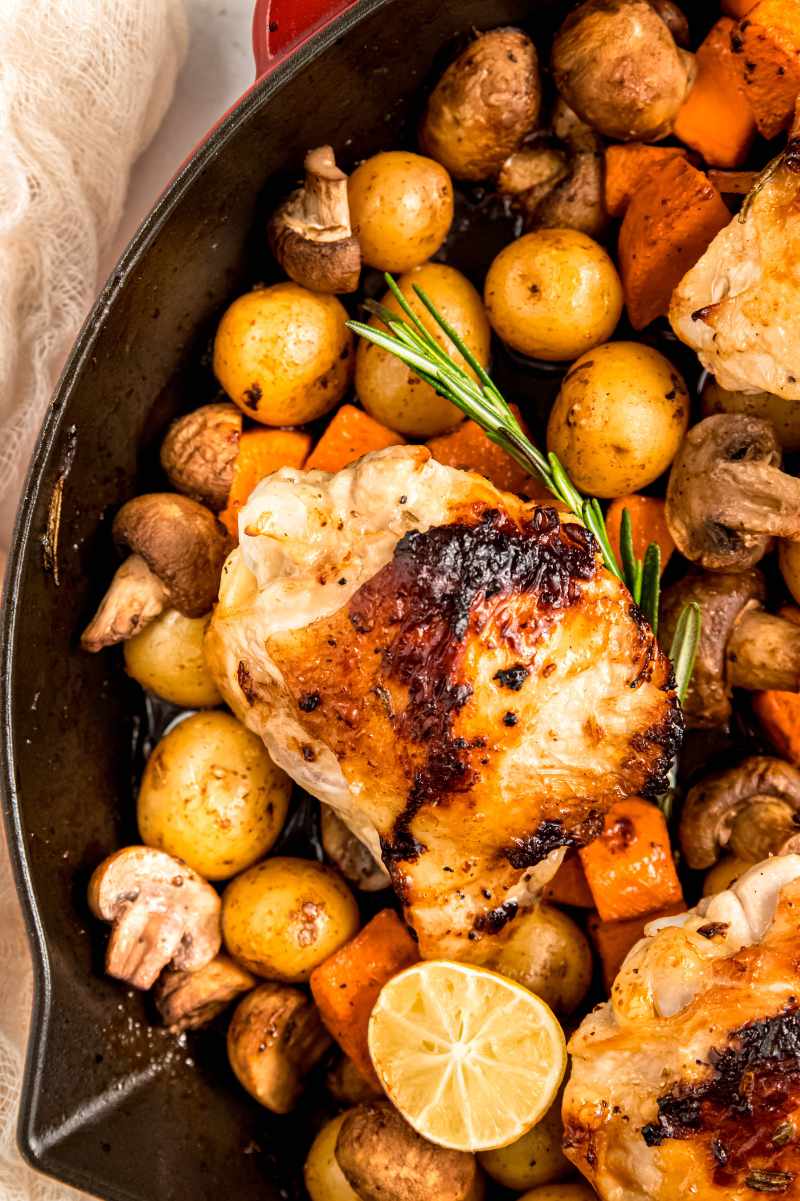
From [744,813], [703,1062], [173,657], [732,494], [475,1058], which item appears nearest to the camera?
[703,1062]

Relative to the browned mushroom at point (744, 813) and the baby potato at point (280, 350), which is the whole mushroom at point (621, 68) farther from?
the browned mushroom at point (744, 813)

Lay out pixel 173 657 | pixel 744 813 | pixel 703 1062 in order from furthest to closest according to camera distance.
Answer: pixel 173 657 → pixel 744 813 → pixel 703 1062

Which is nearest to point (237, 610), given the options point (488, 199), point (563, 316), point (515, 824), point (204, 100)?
point (515, 824)

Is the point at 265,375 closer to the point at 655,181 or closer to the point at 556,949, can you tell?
the point at 655,181

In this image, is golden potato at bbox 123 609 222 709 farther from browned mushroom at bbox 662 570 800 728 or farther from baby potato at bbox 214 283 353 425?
browned mushroom at bbox 662 570 800 728

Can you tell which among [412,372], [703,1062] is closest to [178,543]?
[412,372]

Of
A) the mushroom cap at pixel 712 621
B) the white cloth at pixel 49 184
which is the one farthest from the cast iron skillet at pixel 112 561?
the mushroom cap at pixel 712 621

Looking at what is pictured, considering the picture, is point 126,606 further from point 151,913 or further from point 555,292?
point 555,292
